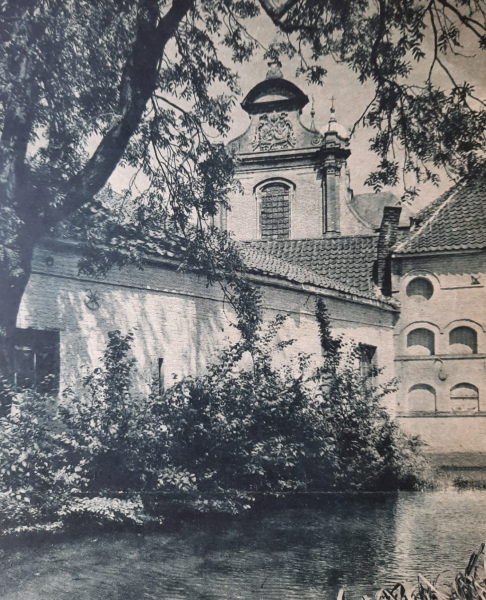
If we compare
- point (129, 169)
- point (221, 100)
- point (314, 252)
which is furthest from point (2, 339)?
point (314, 252)

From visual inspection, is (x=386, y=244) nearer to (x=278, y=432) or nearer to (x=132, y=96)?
(x=278, y=432)

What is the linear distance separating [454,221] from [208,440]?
2.37m

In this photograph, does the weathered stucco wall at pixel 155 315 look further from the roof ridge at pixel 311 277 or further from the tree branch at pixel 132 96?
the tree branch at pixel 132 96

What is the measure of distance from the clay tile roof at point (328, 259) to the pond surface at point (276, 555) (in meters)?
1.66

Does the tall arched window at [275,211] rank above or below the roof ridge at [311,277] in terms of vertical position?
above

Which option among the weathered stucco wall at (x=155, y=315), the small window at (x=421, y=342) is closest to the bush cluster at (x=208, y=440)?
the weathered stucco wall at (x=155, y=315)

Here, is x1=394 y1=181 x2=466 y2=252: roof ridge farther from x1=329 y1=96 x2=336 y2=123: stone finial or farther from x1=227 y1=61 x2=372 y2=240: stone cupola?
x1=329 y1=96 x2=336 y2=123: stone finial

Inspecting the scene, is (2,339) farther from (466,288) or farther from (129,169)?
(466,288)

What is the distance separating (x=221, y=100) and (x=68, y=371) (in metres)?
2.13

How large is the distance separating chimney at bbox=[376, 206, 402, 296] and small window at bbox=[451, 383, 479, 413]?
3.05 feet

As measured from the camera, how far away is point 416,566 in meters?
3.35

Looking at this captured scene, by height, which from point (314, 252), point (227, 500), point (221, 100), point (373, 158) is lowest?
point (227, 500)

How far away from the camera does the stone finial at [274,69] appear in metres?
3.67

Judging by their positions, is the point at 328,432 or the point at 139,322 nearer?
the point at 328,432
